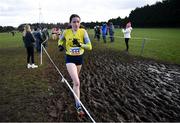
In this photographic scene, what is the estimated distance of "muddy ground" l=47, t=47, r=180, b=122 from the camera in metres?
6.04

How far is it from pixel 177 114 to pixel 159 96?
1.46 m

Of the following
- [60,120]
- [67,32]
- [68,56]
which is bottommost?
[60,120]

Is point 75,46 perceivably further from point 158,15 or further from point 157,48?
point 158,15

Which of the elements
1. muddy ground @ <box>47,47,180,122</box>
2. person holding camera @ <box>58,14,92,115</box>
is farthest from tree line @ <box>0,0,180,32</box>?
person holding camera @ <box>58,14,92,115</box>

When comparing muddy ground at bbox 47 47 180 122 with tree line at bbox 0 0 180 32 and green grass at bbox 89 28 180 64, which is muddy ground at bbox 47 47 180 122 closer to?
green grass at bbox 89 28 180 64

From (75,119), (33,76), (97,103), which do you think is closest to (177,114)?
(97,103)

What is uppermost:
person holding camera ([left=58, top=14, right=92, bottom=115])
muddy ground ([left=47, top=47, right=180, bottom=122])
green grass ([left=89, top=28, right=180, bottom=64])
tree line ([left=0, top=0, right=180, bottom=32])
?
tree line ([left=0, top=0, right=180, bottom=32])

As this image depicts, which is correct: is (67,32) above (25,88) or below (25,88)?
above

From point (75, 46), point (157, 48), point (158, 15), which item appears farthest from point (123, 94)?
point (158, 15)

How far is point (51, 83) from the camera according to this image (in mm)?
9297

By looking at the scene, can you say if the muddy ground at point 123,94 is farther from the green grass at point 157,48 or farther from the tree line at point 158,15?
the tree line at point 158,15

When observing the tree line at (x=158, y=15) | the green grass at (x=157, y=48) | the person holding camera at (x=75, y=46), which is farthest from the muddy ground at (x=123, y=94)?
the tree line at (x=158, y=15)

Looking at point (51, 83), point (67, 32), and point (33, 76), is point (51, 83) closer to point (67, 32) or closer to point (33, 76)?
point (33, 76)

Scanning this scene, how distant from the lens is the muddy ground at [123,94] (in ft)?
19.8
